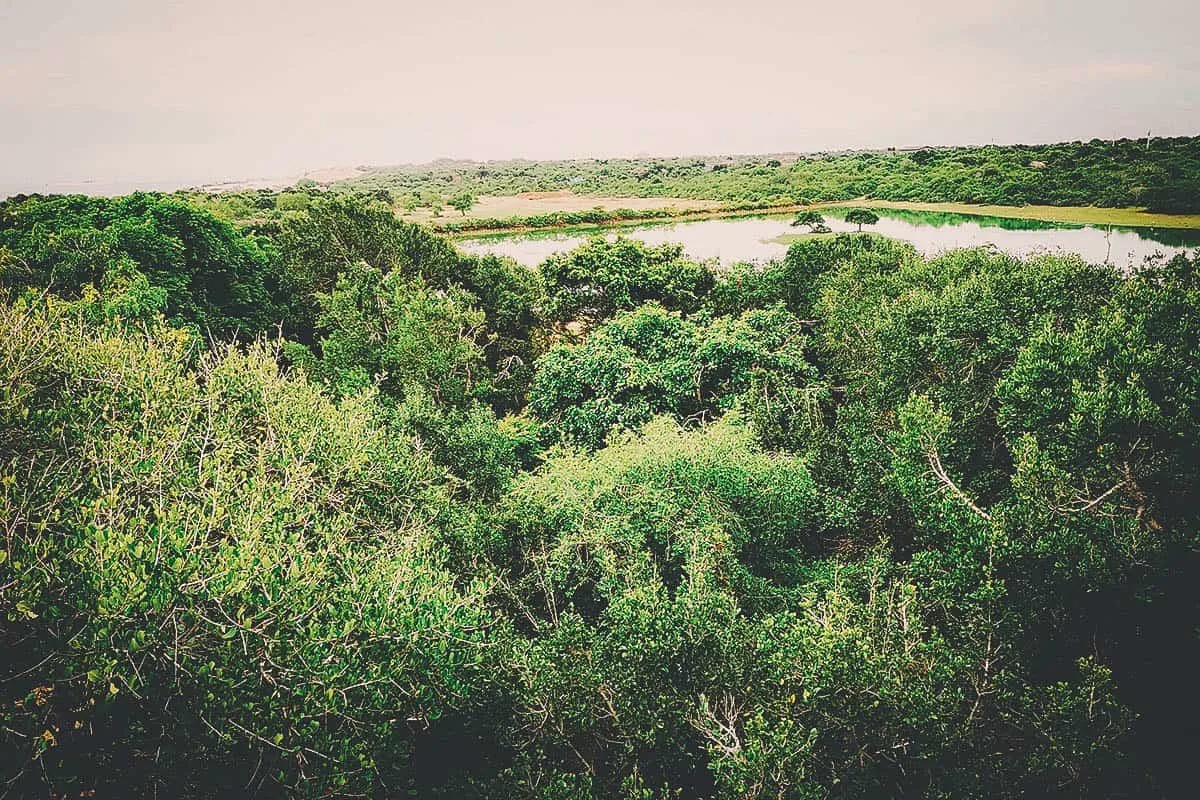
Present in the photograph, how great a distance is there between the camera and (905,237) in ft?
151

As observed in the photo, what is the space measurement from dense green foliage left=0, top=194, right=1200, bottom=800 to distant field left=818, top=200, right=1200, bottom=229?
97.3 ft

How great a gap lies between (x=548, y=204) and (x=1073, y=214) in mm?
59339

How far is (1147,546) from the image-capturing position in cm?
857

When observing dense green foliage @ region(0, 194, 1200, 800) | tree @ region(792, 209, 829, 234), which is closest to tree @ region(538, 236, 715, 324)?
dense green foliage @ region(0, 194, 1200, 800)

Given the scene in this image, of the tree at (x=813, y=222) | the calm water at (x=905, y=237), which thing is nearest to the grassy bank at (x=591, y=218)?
the calm water at (x=905, y=237)

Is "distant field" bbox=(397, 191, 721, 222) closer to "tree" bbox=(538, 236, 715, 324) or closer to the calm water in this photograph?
the calm water

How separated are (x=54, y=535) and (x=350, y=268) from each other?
1994 centimetres

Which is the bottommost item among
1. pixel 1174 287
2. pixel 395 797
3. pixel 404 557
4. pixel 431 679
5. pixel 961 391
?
pixel 395 797

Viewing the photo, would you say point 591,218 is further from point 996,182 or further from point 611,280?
point 611,280

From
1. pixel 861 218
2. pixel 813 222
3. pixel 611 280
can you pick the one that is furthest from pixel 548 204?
pixel 611 280

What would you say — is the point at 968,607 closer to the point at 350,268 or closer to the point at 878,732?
the point at 878,732

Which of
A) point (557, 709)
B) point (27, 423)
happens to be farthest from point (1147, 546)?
point (27, 423)

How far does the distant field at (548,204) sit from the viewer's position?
72.3m

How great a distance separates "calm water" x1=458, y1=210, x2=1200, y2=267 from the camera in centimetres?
3328
